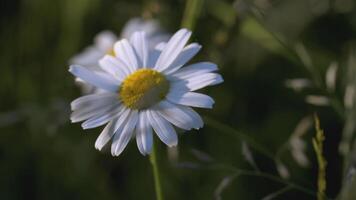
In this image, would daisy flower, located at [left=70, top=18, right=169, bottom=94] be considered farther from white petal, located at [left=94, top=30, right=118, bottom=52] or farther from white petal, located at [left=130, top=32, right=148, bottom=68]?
white petal, located at [left=130, top=32, right=148, bottom=68]

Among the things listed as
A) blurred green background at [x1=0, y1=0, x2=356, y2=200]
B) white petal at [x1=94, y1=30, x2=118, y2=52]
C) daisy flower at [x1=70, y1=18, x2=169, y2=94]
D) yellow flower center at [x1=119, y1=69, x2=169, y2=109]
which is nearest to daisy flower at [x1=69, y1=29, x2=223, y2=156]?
yellow flower center at [x1=119, y1=69, x2=169, y2=109]

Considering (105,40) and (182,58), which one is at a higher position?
(105,40)

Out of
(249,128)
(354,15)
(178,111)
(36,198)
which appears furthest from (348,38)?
(178,111)

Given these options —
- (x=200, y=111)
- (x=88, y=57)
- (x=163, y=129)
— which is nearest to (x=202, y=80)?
(x=163, y=129)

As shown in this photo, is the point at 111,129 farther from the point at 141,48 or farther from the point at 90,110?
the point at 141,48

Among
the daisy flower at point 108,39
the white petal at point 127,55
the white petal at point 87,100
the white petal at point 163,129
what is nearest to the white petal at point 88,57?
the daisy flower at point 108,39

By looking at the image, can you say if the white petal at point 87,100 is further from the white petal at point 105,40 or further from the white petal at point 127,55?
the white petal at point 105,40

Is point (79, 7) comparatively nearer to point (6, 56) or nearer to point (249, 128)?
point (6, 56)

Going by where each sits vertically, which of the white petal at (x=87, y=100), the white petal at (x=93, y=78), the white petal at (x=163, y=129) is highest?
the white petal at (x=93, y=78)
